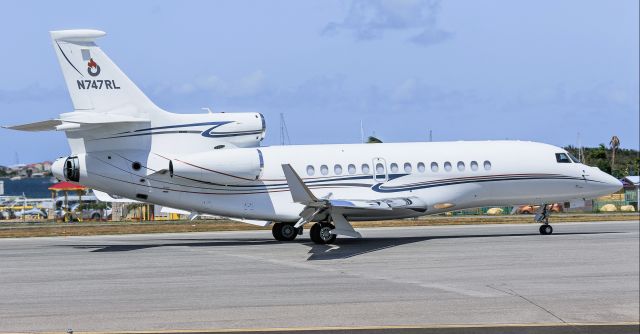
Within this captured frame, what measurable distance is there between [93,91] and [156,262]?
24.3 feet

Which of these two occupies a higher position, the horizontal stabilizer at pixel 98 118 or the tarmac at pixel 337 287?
the horizontal stabilizer at pixel 98 118

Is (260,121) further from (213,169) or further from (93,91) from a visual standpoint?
(93,91)

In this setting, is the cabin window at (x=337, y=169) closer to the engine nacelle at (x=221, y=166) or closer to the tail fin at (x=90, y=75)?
the engine nacelle at (x=221, y=166)

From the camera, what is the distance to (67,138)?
2727 centimetres

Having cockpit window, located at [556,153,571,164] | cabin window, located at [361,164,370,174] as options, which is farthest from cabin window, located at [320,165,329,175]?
cockpit window, located at [556,153,571,164]

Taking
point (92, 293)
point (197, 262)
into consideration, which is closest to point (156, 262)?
point (197, 262)

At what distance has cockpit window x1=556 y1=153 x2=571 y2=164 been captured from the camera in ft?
96.0

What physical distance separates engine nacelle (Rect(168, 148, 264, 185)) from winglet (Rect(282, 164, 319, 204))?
3.69 m

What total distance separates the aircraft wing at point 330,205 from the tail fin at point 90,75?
666 cm

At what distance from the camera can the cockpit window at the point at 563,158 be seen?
2927cm

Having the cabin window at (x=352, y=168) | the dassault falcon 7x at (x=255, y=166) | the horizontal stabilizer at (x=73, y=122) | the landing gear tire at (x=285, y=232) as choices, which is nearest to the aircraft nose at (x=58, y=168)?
the dassault falcon 7x at (x=255, y=166)

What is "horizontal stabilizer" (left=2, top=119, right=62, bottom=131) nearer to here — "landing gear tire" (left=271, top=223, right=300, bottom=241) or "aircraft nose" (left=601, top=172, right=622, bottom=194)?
"landing gear tire" (left=271, top=223, right=300, bottom=241)

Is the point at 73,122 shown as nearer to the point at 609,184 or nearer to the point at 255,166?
the point at 255,166

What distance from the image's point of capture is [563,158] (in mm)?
29359
